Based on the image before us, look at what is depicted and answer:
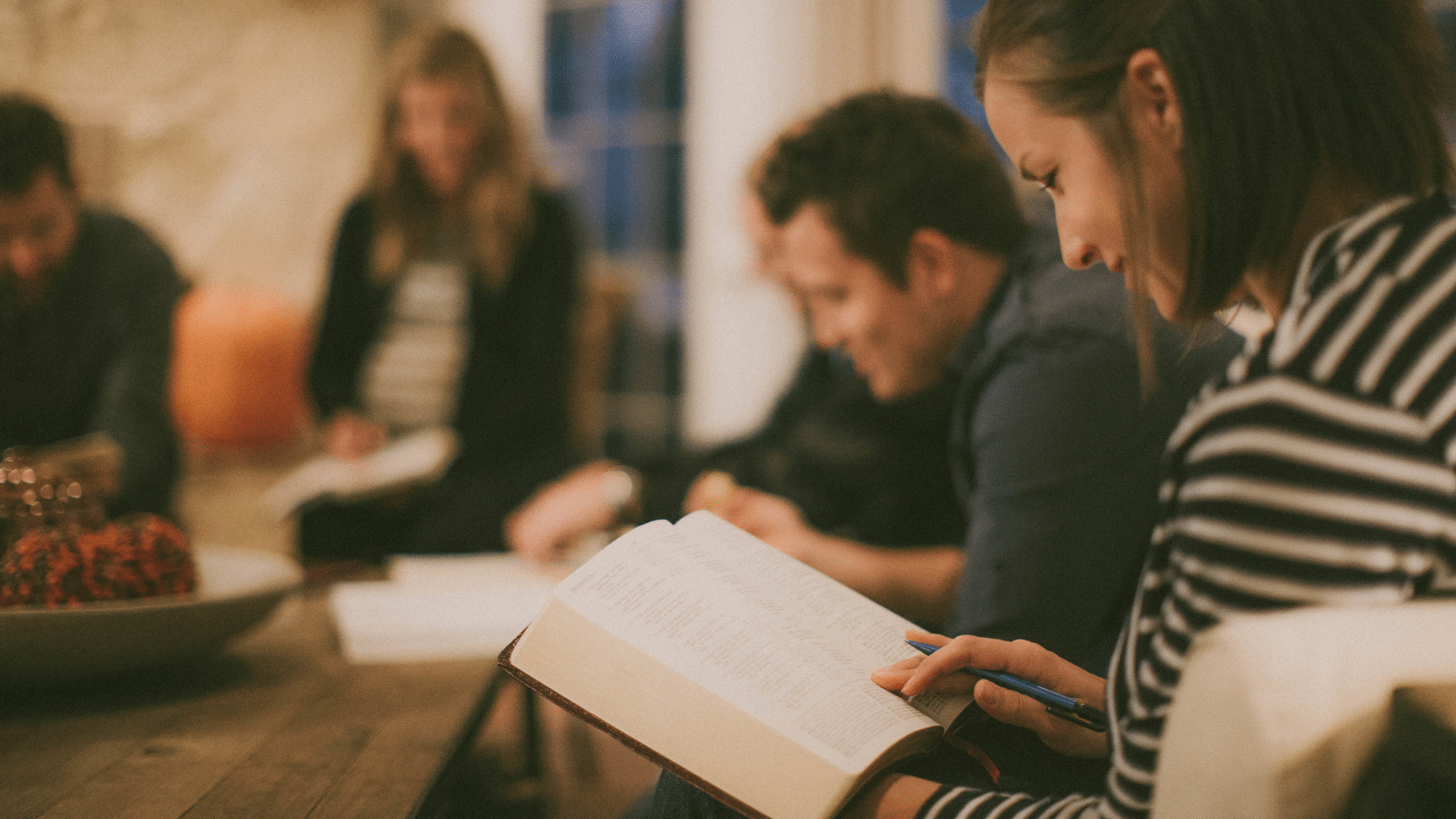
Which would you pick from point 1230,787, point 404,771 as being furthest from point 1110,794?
point 404,771

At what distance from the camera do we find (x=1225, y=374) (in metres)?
0.45

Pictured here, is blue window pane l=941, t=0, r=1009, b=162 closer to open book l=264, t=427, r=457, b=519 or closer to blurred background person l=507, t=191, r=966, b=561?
blurred background person l=507, t=191, r=966, b=561

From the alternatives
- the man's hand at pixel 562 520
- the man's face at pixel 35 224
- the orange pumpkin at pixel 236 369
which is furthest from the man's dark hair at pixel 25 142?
the orange pumpkin at pixel 236 369

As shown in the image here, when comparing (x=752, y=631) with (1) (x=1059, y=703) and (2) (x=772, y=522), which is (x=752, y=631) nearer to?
(1) (x=1059, y=703)

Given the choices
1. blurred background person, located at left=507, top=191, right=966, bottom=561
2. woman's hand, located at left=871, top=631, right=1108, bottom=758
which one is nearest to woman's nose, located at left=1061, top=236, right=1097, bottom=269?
woman's hand, located at left=871, top=631, right=1108, bottom=758

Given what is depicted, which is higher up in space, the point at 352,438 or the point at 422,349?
the point at 422,349

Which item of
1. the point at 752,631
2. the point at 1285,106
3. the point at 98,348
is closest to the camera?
the point at 1285,106

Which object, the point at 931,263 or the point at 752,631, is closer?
the point at 752,631

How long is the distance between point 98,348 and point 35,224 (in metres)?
0.40

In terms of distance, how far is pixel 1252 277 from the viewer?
57cm

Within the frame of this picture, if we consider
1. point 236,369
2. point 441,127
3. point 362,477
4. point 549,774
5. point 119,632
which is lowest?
point 549,774

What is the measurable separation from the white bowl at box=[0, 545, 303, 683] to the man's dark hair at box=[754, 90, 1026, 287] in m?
0.70

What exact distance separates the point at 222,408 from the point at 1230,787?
11.4 feet

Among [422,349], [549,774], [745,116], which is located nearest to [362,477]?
[422,349]
